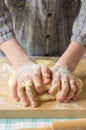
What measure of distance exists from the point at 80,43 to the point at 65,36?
8.9 inches

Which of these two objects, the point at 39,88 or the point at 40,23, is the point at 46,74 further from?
the point at 40,23

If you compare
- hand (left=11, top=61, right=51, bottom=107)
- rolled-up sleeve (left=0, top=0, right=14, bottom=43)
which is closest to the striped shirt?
rolled-up sleeve (left=0, top=0, right=14, bottom=43)

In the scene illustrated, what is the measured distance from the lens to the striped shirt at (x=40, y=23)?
1257mm

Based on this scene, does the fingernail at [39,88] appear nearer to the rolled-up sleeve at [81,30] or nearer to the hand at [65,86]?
the hand at [65,86]

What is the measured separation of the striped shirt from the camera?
1.26 m

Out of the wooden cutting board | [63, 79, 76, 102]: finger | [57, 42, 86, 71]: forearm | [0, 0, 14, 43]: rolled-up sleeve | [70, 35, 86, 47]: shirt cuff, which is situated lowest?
the wooden cutting board

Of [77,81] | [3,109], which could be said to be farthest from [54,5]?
[3,109]

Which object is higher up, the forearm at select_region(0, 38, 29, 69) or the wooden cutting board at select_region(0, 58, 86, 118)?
the forearm at select_region(0, 38, 29, 69)

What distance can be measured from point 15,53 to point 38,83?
19 centimetres

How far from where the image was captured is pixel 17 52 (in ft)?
4.02

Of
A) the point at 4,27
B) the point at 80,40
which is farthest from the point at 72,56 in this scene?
the point at 4,27

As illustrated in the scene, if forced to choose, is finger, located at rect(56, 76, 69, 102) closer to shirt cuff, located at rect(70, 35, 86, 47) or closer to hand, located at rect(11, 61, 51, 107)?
hand, located at rect(11, 61, 51, 107)

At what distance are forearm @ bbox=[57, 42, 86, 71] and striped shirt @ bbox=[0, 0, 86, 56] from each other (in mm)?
62

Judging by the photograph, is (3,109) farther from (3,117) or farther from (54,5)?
(54,5)
